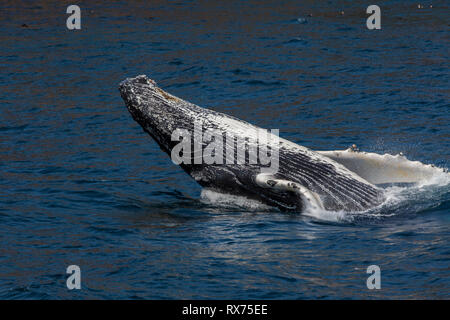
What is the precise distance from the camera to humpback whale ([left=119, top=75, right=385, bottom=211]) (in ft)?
42.2

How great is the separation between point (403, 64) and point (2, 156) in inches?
505

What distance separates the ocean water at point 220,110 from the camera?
35.3 ft

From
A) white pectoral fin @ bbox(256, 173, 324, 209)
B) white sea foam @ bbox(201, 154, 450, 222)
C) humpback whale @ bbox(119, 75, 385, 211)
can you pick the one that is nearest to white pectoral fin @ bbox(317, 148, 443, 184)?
white sea foam @ bbox(201, 154, 450, 222)

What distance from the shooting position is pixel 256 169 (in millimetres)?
13031

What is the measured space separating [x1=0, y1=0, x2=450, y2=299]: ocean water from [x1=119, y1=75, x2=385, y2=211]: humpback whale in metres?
0.27

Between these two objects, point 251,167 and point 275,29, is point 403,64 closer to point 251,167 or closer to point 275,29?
point 275,29

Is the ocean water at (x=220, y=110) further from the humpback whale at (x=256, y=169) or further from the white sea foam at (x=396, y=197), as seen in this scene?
the humpback whale at (x=256, y=169)

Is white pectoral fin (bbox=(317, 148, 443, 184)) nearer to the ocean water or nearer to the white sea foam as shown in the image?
the white sea foam

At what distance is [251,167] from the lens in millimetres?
13062

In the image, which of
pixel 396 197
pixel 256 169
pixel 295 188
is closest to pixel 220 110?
pixel 256 169

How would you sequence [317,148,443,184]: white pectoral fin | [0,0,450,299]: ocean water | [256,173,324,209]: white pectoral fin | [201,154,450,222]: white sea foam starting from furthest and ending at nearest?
[317,148,443,184]: white pectoral fin → [201,154,450,222]: white sea foam → [256,173,324,209]: white pectoral fin → [0,0,450,299]: ocean water

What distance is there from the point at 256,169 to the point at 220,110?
351 inches

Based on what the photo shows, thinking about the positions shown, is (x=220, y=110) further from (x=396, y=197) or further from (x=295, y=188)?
(x=295, y=188)
